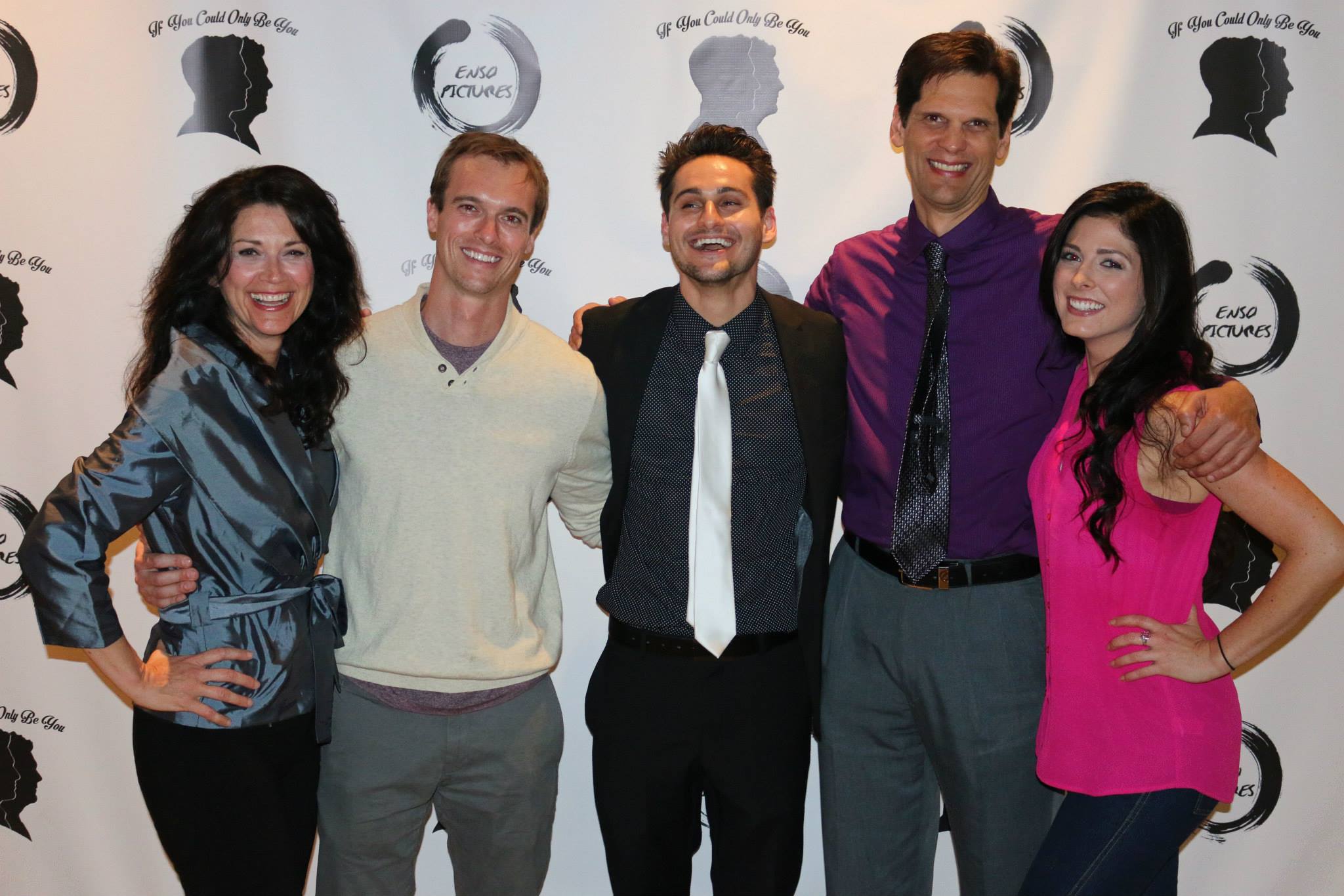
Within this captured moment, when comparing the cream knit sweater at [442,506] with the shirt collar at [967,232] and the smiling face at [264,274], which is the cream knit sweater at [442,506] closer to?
the smiling face at [264,274]

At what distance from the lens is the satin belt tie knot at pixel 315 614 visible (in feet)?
6.54

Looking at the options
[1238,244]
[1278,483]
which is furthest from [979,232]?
[1238,244]

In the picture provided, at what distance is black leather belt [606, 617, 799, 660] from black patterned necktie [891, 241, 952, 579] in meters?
0.35

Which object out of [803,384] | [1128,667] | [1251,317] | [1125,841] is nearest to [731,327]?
[803,384]

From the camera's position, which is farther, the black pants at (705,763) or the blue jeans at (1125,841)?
the black pants at (705,763)

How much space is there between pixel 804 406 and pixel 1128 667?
86cm

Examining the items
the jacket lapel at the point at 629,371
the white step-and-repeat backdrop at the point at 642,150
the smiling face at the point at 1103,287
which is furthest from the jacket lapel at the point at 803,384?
the white step-and-repeat backdrop at the point at 642,150

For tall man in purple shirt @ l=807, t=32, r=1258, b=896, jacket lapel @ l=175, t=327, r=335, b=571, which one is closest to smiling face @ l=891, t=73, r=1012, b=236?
tall man in purple shirt @ l=807, t=32, r=1258, b=896

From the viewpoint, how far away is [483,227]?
2355 mm

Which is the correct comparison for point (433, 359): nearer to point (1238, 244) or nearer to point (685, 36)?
point (685, 36)

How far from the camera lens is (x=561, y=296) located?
121 inches

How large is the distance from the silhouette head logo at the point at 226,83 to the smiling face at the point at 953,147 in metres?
1.90

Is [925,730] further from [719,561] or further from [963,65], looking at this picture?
[963,65]

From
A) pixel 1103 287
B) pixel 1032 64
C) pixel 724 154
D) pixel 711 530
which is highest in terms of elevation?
pixel 1032 64
